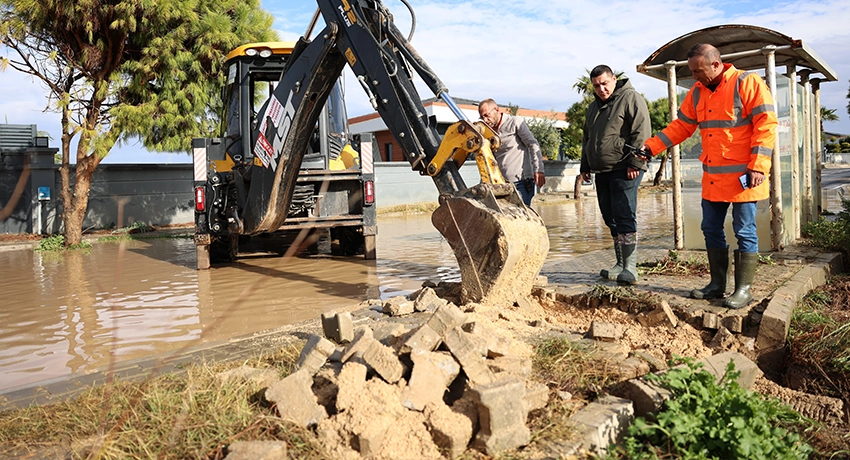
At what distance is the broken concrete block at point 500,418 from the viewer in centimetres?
241

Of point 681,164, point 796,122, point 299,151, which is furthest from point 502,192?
point 796,122

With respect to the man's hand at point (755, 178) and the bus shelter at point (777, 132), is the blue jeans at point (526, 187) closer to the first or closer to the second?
the bus shelter at point (777, 132)

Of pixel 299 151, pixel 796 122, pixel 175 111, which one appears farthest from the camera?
pixel 175 111

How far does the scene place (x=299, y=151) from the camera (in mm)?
6660

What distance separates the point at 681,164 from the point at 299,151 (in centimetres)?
465

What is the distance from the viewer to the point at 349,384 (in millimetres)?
2611

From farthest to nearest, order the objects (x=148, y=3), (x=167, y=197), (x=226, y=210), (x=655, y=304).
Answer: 1. (x=167, y=197)
2. (x=148, y=3)
3. (x=226, y=210)
4. (x=655, y=304)

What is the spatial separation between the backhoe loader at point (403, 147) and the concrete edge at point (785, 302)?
149 cm

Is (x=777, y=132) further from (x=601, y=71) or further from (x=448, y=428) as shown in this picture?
(x=448, y=428)

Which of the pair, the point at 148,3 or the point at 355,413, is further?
the point at 148,3

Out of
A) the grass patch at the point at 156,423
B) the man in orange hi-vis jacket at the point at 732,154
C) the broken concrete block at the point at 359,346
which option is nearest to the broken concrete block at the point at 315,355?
the broken concrete block at the point at 359,346

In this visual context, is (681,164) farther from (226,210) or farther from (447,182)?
(226,210)

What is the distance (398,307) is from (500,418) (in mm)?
2063

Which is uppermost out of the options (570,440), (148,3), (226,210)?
(148,3)
